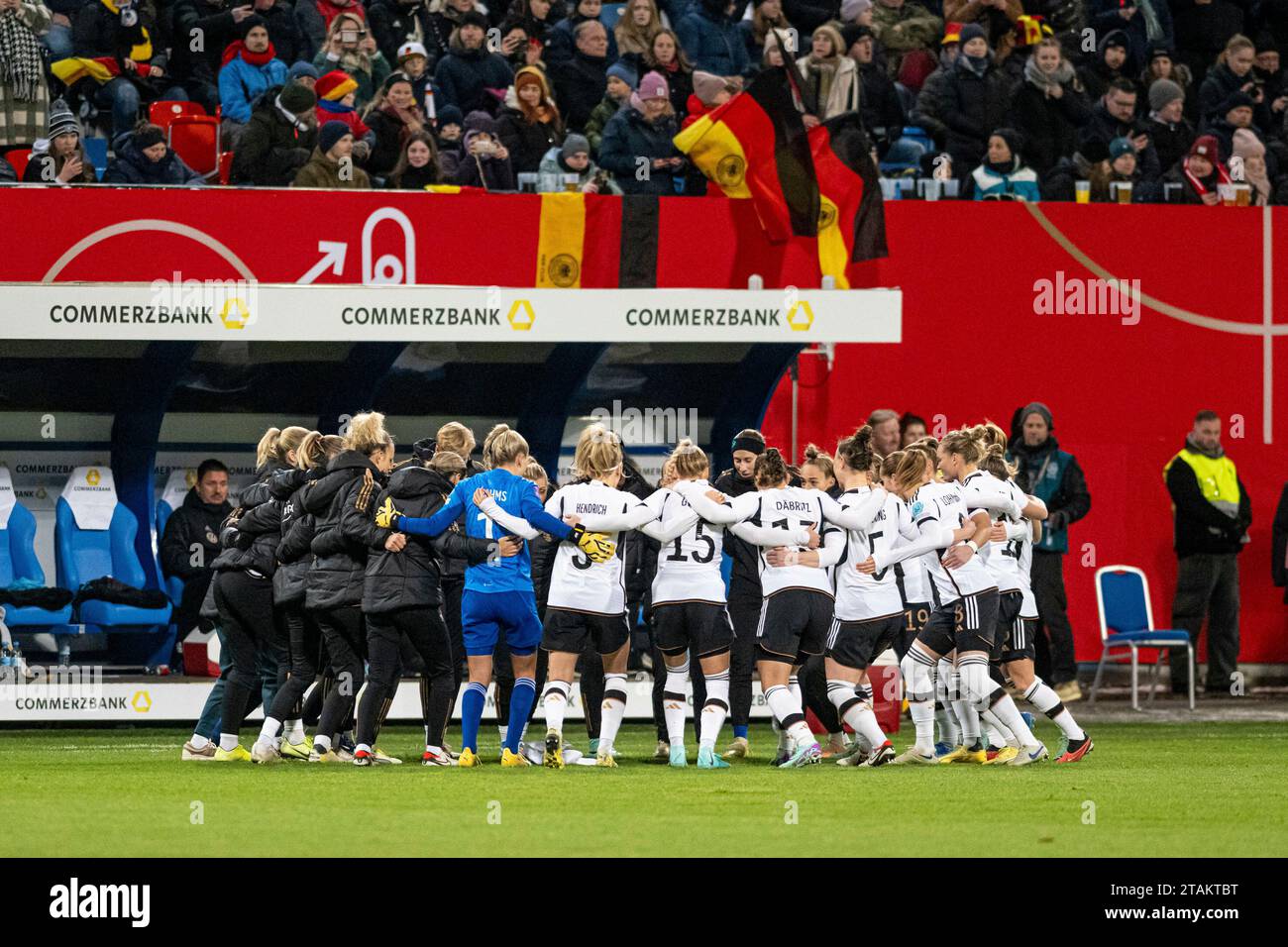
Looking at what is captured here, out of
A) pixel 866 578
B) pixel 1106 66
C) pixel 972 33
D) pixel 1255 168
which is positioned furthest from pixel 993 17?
pixel 866 578

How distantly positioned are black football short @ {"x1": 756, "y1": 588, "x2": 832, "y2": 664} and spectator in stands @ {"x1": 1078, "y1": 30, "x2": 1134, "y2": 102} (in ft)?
29.7

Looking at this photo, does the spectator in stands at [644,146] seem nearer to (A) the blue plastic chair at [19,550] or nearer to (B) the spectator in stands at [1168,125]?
(B) the spectator in stands at [1168,125]

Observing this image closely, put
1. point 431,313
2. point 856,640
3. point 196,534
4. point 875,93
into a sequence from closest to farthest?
1. point 856,640
2. point 431,313
3. point 196,534
4. point 875,93

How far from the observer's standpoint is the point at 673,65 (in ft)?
57.6

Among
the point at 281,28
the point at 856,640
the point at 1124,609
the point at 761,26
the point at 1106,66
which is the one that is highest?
the point at 761,26

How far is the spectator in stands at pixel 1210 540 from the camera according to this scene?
1677 cm

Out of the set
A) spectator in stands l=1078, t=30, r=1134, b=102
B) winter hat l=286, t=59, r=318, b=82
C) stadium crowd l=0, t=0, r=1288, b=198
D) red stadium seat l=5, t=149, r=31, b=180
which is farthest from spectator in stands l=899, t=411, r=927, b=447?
red stadium seat l=5, t=149, r=31, b=180

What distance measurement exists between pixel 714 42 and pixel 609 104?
4.50 ft

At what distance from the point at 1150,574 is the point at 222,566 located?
27.6 ft

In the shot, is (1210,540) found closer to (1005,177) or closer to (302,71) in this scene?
(1005,177)

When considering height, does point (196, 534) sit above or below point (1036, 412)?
below

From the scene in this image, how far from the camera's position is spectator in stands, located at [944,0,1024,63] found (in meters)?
19.0

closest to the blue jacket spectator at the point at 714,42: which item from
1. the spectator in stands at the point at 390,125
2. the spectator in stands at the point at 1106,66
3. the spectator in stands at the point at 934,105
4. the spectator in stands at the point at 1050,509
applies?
the spectator in stands at the point at 934,105
